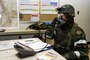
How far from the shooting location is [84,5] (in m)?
4.33

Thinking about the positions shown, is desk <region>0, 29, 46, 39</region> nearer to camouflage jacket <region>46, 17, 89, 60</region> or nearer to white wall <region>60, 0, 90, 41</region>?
camouflage jacket <region>46, 17, 89, 60</region>

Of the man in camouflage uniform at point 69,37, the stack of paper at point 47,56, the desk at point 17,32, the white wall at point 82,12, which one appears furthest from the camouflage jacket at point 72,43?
the white wall at point 82,12

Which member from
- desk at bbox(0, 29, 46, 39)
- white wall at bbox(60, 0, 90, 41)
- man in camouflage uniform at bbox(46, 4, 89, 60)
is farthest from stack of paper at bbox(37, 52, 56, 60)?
white wall at bbox(60, 0, 90, 41)

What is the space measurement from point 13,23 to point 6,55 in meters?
2.10

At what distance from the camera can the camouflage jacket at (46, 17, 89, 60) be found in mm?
1759

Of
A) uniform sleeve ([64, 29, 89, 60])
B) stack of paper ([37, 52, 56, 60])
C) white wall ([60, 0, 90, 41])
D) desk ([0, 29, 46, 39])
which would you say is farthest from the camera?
white wall ([60, 0, 90, 41])

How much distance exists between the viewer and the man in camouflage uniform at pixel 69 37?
1.77 m

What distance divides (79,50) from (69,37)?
223 mm

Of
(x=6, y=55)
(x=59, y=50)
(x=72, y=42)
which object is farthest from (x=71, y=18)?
(x=6, y=55)

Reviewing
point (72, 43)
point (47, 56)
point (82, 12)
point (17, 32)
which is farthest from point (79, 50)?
point (82, 12)

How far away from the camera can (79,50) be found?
70.3 inches

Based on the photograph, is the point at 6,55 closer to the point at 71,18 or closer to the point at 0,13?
the point at 71,18

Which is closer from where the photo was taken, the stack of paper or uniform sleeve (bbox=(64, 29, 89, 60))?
the stack of paper

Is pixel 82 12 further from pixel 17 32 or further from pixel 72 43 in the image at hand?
pixel 72 43
